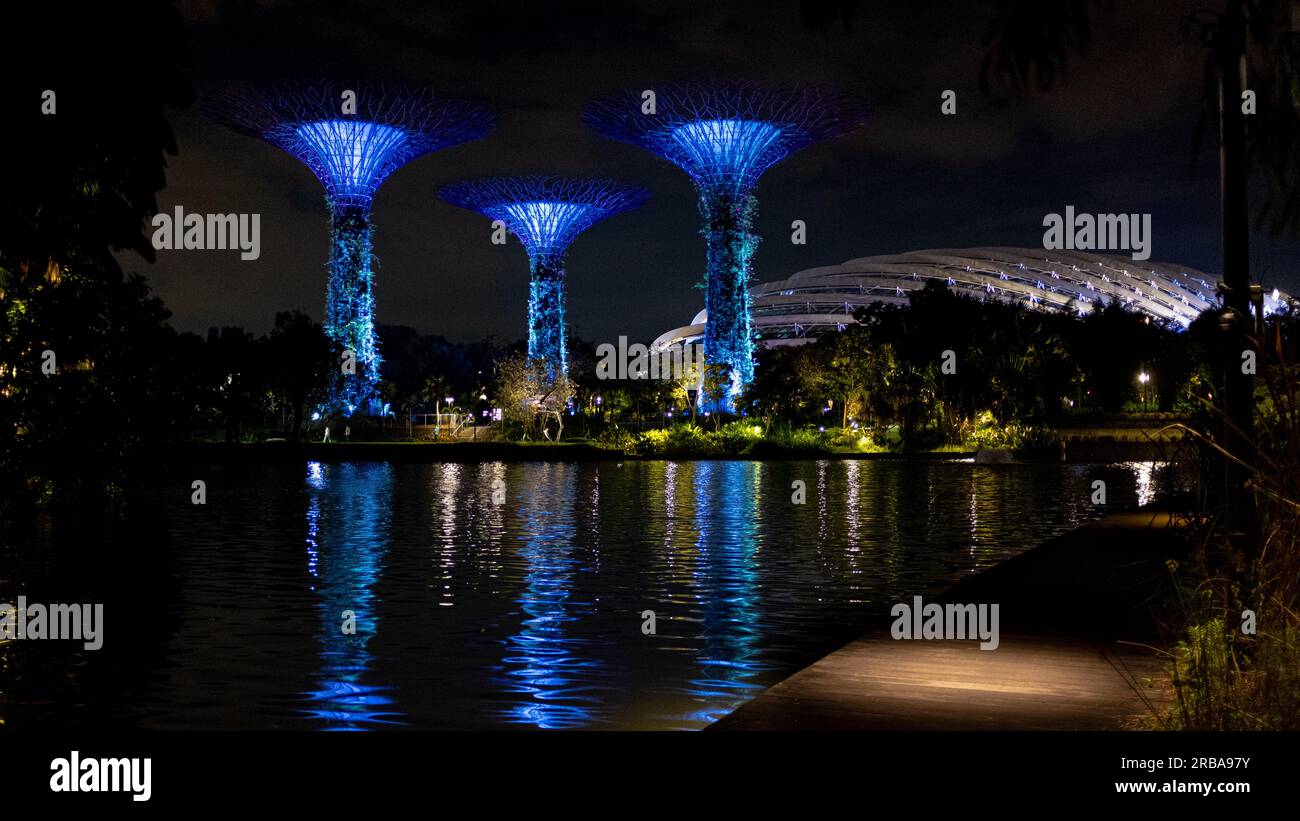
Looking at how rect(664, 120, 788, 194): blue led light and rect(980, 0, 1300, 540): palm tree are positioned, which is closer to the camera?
rect(980, 0, 1300, 540): palm tree

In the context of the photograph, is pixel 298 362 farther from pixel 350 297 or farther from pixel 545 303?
pixel 545 303

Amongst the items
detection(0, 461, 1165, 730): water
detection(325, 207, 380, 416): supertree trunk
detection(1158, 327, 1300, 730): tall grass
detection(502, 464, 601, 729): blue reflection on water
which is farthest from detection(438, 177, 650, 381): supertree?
detection(1158, 327, 1300, 730): tall grass

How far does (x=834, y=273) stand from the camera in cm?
15025

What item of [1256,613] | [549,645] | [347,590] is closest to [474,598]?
[347,590]

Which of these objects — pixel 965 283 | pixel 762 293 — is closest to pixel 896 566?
pixel 965 283

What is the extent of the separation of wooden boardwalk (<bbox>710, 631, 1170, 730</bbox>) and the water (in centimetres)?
103

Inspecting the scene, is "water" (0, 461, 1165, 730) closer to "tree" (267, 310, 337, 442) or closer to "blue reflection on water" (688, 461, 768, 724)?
"blue reflection on water" (688, 461, 768, 724)

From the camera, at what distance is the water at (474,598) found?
9391 mm

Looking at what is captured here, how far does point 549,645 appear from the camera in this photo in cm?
1157

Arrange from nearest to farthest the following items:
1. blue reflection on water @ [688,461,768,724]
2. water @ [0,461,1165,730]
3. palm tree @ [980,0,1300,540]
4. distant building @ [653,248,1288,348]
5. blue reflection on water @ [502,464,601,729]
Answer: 1. palm tree @ [980,0,1300,540]
2. blue reflection on water @ [502,464,601,729]
3. water @ [0,461,1165,730]
4. blue reflection on water @ [688,461,768,724]
5. distant building @ [653,248,1288,348]

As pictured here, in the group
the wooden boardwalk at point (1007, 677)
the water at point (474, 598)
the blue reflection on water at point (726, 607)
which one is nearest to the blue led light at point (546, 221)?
the water at point (474, 598)

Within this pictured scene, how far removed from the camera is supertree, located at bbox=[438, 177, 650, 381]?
7819 centimetres

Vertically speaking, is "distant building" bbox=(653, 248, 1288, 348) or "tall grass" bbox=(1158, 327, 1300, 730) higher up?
"distant building" bbox=(653, 248, 1288, 348)
